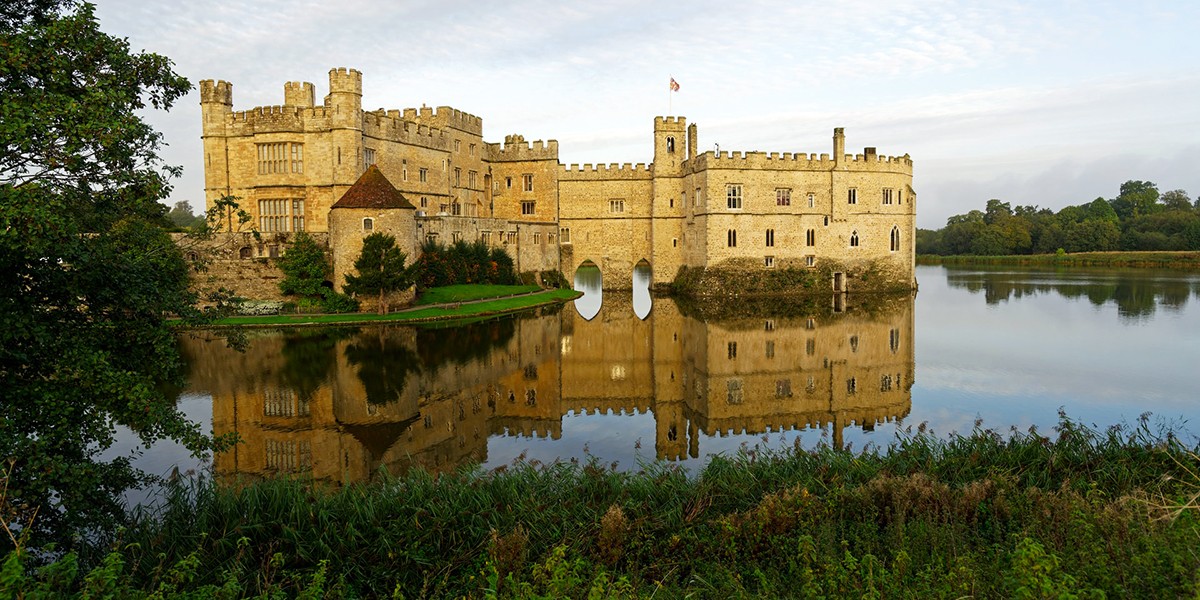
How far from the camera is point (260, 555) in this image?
799 centimetres

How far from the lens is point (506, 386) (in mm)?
18688

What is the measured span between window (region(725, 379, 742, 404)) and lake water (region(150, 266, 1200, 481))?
0.10m

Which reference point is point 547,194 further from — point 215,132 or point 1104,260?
point 1104,260

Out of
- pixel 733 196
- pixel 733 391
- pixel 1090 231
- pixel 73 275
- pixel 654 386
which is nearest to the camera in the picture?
pixel 73 275

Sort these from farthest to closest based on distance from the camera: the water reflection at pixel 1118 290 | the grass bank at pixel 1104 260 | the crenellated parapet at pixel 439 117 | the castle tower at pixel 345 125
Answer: the grass bank at pixel 1104 260 → the crenellated parapet at pixel 439 117 → the water reflection at pixel 1118 290 → the castle tower at pixel 345 125

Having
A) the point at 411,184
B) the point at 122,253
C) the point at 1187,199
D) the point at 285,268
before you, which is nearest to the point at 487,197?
the point at 411,184

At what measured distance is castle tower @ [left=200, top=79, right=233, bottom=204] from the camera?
3538cm

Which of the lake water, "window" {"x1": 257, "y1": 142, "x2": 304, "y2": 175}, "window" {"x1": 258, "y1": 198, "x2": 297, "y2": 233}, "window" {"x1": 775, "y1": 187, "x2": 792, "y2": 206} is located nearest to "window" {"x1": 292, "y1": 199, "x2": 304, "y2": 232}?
"window" {"x1": 258, "y1": 198, "x2": 297, "y2": 233}

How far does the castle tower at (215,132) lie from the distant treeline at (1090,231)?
99.6m

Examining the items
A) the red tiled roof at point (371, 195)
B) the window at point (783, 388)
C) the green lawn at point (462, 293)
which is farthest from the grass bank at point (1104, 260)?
the red tiled roof at point (371, 195)

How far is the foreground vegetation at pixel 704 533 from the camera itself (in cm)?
620

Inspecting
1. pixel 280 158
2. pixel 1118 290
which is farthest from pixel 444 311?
pixel 1118 290

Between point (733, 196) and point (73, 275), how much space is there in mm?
39057

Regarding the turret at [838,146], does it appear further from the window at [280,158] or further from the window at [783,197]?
the window at [280,158]
